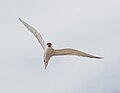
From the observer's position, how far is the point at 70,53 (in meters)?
11.6

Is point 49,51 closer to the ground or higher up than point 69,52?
closer to the ground

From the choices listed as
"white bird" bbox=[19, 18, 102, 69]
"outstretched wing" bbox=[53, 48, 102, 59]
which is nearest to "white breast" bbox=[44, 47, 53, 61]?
"white bird" bbox=[19, 18, 102, 69]

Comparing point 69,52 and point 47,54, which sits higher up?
point 69,52

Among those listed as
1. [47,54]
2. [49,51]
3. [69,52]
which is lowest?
[47,54]

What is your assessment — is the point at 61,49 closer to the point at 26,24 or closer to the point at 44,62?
the point at 44,62

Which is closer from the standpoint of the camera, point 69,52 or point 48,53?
point 48,53

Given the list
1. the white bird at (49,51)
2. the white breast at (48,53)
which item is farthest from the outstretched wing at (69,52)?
the white breast at (48,53)

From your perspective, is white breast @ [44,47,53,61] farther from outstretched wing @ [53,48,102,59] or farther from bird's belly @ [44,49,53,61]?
outstretched wing @ [53,48,102,59]

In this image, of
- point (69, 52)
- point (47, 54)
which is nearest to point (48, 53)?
point (47, 54)

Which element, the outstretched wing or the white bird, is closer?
the white bird

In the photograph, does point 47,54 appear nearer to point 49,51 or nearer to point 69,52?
point 49,51

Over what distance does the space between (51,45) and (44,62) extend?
2.62ft

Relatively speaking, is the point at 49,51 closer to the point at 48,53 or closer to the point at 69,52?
the point at 48,53

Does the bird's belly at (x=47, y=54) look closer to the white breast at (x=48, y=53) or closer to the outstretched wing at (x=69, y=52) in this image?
the white breast at (x=48, y=53)
